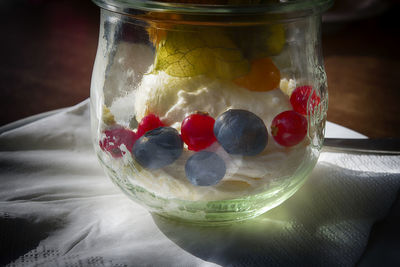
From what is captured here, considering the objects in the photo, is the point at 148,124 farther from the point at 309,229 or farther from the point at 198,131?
the point at 309,229

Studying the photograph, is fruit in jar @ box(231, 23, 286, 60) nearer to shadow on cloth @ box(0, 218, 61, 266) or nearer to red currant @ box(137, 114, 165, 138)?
red currant @ box(137, 114, 165, 138)

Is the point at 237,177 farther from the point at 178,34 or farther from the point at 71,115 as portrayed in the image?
the point at 71,115

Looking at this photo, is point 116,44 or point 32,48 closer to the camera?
point 116,44

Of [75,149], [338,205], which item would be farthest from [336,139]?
[75,149]

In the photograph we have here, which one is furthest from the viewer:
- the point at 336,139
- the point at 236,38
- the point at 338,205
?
the point at 336,139

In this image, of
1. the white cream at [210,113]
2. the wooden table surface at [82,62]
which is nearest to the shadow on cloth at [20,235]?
the white cream at [210,113]

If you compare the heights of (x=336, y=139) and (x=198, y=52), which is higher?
(x=198, y=52)

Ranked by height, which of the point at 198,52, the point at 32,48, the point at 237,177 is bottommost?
the point at 32,48
